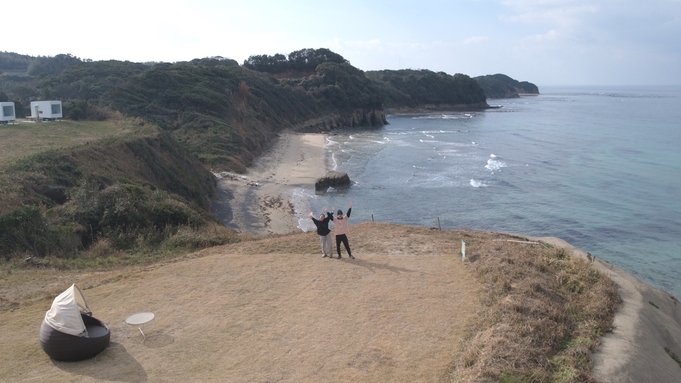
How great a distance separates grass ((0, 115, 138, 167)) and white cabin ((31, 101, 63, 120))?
1.02m

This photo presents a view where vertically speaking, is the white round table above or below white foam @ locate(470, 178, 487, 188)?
above

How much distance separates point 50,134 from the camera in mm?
32625

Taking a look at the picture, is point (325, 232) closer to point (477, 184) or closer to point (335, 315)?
point (335, 315)

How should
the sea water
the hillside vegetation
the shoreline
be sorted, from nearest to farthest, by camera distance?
the shoreline, the hillside vegetation, the sea water

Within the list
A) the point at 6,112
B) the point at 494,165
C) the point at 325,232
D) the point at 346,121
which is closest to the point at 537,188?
the point at 494,165

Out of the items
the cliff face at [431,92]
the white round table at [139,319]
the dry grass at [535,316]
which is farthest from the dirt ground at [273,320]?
the cliff face at [431,92]

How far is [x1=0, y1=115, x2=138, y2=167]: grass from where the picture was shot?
26.8m

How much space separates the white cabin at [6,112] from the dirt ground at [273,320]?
93.9 feet

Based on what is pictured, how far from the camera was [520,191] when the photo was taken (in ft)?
126

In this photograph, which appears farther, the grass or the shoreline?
the grass

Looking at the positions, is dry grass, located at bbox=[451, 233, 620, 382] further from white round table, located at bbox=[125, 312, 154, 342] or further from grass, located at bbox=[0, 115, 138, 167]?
grass, located at bbox=[0, 115, 138, 167]

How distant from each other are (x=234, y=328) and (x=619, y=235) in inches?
974

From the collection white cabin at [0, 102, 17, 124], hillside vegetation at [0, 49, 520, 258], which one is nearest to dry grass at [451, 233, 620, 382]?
hillside vegetation at [0, 49, 520, 258]

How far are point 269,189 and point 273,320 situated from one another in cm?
2768
